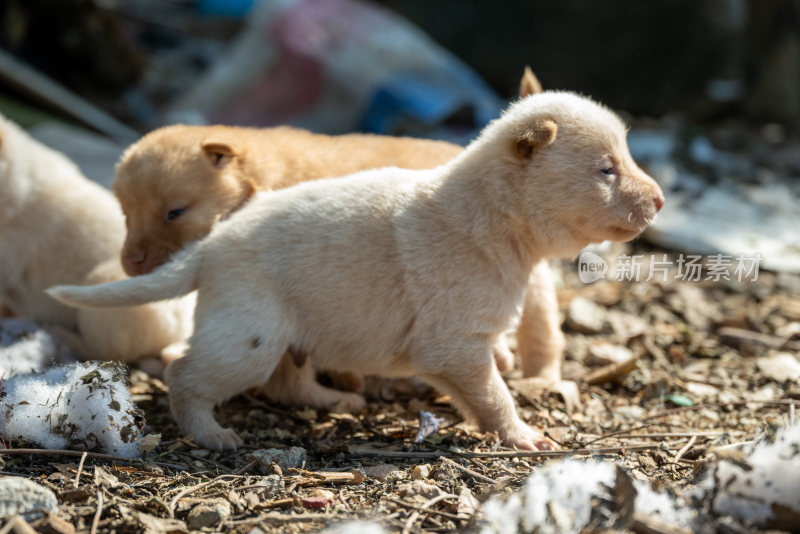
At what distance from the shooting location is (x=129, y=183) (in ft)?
14.3

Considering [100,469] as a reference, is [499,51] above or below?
above

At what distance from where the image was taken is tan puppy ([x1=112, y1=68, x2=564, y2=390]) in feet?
14.2

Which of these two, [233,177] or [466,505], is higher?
[233,177]

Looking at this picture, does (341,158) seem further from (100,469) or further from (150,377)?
(100,469)

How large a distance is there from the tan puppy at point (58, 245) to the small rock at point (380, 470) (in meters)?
1.79

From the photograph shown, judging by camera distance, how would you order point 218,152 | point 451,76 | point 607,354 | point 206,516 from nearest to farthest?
point 206,516 < point 218,152 < point 607,354 < point 451,76

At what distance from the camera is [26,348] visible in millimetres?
4648

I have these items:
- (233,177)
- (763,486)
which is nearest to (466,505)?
(763,486)

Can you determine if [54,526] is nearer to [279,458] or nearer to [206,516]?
[206,516]

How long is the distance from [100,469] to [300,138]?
7.30 ft

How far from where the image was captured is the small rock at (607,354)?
512 centimetres

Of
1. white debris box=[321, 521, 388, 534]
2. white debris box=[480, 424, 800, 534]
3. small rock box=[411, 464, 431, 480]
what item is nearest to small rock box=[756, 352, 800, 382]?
white debris box=[480, 424, 800, 534]

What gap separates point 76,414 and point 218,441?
2.06 ft

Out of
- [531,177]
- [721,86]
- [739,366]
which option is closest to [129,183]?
[531,177]
